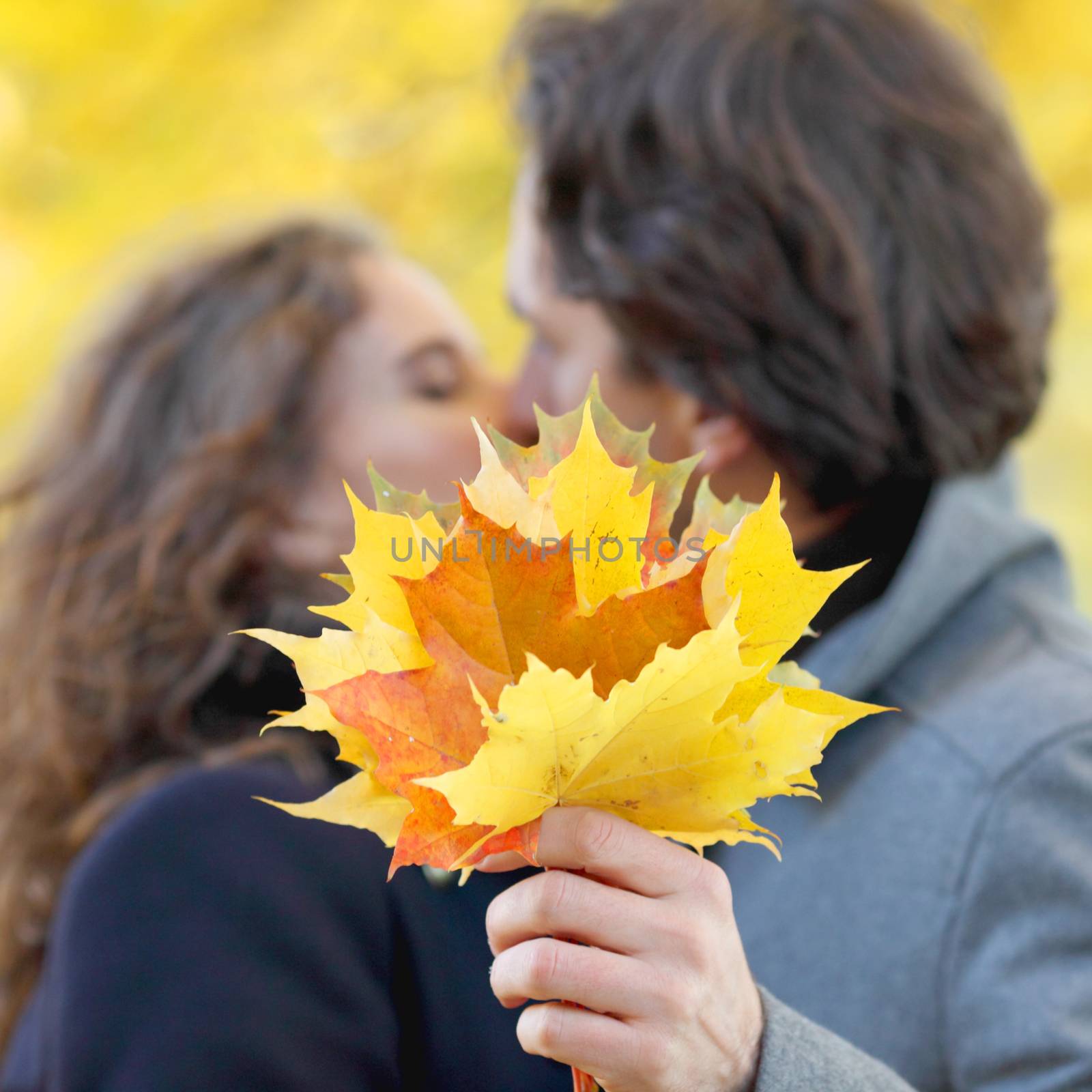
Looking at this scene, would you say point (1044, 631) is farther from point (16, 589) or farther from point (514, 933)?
point (16, 589)

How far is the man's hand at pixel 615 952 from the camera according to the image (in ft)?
1.47

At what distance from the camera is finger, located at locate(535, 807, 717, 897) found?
0.44 metres

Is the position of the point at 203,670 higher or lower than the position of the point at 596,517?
lower

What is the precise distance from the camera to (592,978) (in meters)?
0.45

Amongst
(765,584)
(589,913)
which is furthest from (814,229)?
(589,913)

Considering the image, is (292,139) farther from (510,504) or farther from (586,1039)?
(586,1039)

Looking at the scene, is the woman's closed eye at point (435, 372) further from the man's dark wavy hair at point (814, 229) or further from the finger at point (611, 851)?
the finger at point (611, 851)

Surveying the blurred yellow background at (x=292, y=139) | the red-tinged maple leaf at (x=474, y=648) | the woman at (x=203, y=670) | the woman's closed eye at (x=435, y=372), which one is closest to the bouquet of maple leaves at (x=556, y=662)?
the red-tinged maple leaf at (x=474, y=648)

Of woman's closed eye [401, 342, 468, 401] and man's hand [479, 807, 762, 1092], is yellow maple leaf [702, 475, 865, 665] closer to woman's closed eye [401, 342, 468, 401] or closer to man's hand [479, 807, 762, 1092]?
man's hand [479, 807, 762, 1092]

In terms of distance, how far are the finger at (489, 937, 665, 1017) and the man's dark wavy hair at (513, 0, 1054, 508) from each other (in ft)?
2.51

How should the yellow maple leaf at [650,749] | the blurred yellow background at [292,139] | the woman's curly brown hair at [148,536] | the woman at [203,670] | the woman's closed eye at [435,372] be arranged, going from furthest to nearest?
the blurred yellow background at [292,139], the woman's closed eye at [435,372], the woman's curly brown hair at [148,536], the woman at [203,670], the yellow maple leaf at [650,749]

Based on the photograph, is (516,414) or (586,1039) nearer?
(586,1039)

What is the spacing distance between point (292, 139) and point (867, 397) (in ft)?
5.50

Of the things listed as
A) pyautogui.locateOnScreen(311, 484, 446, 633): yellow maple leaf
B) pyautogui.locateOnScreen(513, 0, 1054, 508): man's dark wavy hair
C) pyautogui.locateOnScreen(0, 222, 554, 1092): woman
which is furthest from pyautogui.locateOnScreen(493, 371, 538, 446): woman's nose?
pyautogui.locateOnScreen(311, 484, 446, 633): yellow maple leaf
